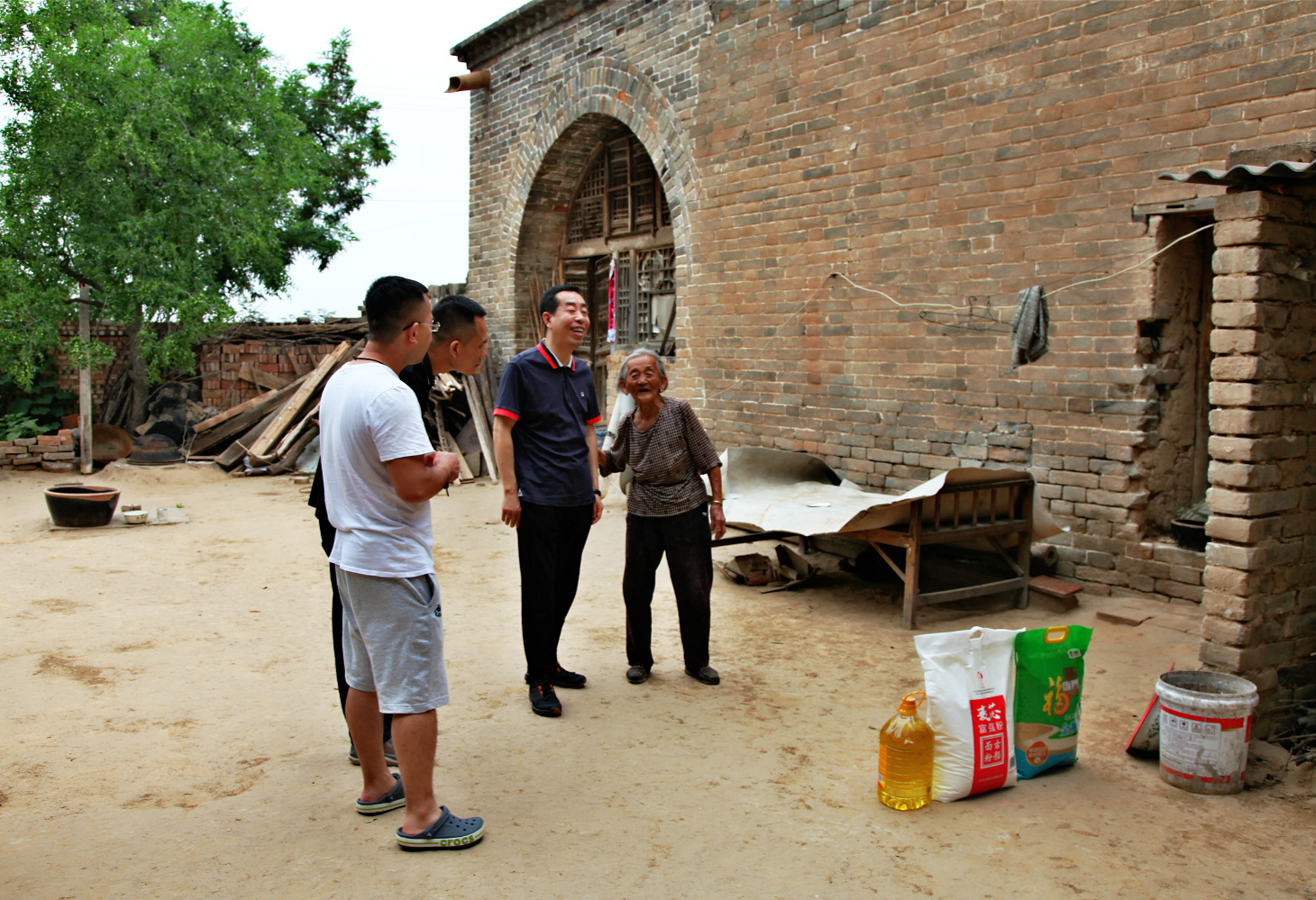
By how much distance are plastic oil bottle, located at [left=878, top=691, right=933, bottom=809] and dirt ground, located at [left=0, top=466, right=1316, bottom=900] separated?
0.06 m

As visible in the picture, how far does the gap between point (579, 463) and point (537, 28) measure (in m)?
9.37

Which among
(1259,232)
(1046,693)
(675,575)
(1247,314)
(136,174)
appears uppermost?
(136,174)

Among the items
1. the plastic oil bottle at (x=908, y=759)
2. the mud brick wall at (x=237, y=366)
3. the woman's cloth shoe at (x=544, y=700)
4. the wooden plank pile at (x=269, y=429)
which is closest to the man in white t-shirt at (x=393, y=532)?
the woman's cloth shoe at (x=544, y=700)

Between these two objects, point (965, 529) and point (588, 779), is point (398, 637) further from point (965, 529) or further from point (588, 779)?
point (965, 529)

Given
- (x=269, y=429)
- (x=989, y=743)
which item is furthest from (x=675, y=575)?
(x=269, y=429)

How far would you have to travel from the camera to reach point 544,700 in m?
4.17

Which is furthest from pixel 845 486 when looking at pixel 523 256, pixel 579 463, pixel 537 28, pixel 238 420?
pixel 238 420

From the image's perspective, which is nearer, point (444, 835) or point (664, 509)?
point (444, 835)

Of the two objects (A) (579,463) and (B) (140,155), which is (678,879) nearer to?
(A) (579,463)

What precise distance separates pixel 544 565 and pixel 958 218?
4.35 m

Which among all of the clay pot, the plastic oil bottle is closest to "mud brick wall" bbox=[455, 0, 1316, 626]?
the plastic oil bottle

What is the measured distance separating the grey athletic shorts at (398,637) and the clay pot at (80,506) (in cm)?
717

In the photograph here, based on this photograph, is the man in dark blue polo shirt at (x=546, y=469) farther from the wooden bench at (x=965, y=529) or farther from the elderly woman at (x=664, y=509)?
the wooden bench at (x=965, y=529)

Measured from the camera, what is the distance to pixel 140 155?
38.1 feet
